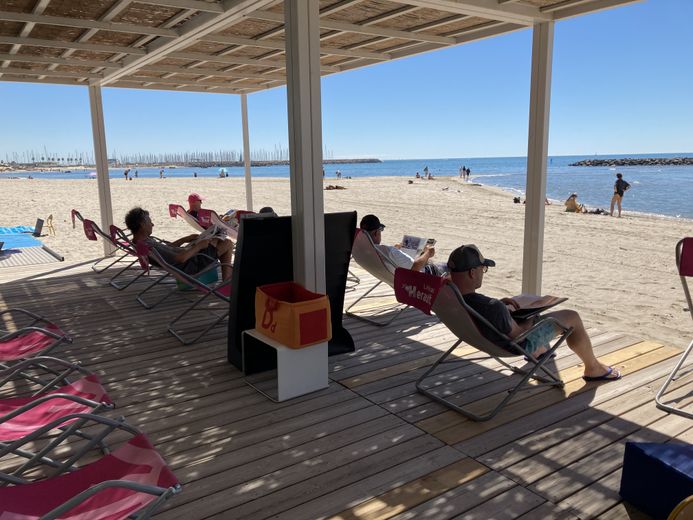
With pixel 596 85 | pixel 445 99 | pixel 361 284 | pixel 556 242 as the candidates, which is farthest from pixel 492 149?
pixel 361 284

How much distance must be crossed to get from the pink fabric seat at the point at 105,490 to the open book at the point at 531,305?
215 cm

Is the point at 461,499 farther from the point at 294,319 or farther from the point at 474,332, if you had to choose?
the point at 294,319

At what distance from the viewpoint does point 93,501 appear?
5.09ft

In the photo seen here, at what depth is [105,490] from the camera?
162 centimetres

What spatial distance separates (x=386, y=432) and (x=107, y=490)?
1.50m

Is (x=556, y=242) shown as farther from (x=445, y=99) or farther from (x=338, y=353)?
(x=445, y=99)

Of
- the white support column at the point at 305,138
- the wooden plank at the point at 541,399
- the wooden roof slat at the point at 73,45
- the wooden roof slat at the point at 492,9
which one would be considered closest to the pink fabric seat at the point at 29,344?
the white support column at the point at 305,138

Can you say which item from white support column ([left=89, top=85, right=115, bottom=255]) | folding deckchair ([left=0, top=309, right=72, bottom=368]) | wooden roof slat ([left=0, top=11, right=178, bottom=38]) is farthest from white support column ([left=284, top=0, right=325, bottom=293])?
white support column ([left=89, top=85, right=115, bottom=255])

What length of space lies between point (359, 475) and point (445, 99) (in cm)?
7789

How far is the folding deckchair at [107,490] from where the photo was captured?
57.4 inches

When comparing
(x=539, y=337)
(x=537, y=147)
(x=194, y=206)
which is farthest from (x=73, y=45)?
(x=539, y=337)

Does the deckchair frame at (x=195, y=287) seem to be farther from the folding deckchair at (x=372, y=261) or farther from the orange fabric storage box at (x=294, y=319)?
the folding deckchair at (x=372, y=261)

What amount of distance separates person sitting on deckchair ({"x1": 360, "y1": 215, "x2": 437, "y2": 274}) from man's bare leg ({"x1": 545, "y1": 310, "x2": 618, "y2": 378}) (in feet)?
4.73

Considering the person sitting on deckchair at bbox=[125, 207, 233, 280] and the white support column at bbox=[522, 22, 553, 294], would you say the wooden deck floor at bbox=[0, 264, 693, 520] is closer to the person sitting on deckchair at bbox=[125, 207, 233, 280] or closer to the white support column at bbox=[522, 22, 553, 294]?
the white support column at bbox=[522, 22, 553, 294]
